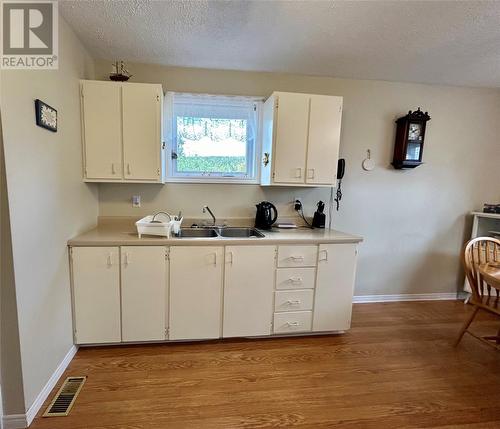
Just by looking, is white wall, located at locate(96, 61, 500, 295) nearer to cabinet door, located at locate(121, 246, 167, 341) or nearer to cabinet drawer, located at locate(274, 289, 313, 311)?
cabinet door, located at locate(121, 246, 167, 341)

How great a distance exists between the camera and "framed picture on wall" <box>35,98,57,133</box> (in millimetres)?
1564

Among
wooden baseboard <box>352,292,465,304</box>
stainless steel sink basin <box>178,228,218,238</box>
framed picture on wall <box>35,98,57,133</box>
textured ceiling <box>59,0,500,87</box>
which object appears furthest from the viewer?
wooden baseboard <box>352,292,465,304</box>

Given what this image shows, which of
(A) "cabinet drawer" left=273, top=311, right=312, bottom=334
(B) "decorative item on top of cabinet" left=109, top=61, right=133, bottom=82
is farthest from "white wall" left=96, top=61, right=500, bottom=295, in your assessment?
(A) "cabinet drawer" left=273, top=311, right=312, bottom=334

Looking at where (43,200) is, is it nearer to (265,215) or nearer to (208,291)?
(208,291)

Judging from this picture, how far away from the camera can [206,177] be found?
9.12 ft

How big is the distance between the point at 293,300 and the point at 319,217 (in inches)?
37.0

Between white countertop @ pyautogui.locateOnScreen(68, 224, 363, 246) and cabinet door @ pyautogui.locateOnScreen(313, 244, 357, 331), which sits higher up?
white countertop @ pyautogui.locateOnScreen(68, 224, 363, 246)

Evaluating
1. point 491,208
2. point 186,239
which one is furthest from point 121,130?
point 491,208

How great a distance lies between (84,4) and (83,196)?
1.36 metres

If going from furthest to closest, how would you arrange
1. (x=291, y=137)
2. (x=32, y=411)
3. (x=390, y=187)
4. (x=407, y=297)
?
(x=407, y=297) < (x=390, y=187) < (x=291, y=137) < (x=32, y=411)

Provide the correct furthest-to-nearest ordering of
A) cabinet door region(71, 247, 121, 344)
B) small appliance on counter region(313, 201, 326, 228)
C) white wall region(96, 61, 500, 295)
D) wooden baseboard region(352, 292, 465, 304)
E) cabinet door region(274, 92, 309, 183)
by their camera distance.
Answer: wooden baseboard region(352, 292, 465, 304), small appliance on counter region(313, 201, 326, 228), white wall region(96, 61, 500, 295), cabinet door region(274, 92, 309, 183), cabinet door region(71, 247, 121, 344)

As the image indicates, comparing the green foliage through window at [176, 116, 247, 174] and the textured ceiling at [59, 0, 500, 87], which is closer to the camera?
the textured ceiling at [59, 0, 500, 87]

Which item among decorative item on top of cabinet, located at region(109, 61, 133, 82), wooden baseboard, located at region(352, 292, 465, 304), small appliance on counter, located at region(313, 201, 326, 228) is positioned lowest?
wooden baseboard, located at region(352, 292, 465, 304)

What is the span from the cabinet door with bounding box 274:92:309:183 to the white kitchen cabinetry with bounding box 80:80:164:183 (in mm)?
1051
